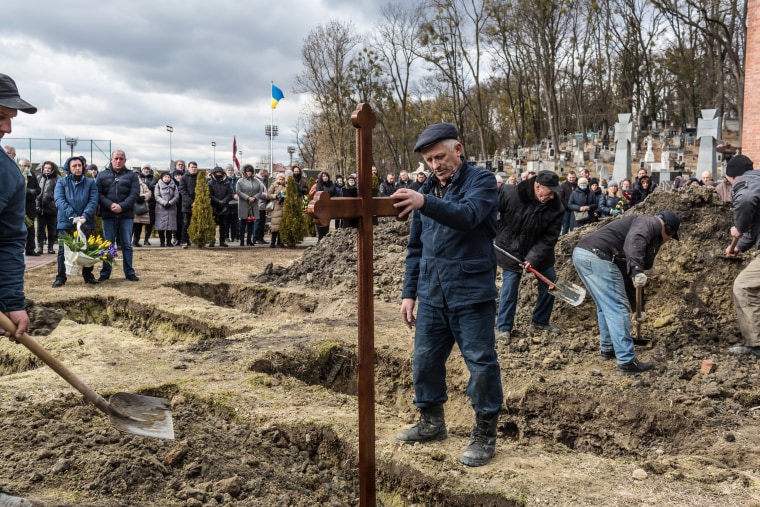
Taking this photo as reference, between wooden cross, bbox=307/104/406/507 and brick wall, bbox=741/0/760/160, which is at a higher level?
brick wall, bbox=741/0/760/160

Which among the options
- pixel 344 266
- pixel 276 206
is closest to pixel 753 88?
pixel 344 266

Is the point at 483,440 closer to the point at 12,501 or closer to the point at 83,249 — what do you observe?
the point at 12,501

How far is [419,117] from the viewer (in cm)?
4569

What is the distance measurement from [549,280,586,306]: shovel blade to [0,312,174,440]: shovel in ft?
14.4

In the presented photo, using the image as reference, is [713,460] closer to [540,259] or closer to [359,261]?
[359,261]

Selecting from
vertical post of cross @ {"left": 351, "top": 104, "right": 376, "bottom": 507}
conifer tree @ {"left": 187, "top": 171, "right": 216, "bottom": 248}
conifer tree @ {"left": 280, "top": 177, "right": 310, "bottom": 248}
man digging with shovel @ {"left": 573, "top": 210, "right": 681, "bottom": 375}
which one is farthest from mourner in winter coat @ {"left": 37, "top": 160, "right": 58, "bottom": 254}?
vertical post of cross @ {"left": 351, "top": 104, "right": 376, "bottom": 507}

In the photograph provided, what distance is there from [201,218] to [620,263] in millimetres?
11295

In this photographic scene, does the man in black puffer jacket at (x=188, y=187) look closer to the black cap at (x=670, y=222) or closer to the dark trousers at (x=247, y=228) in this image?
the dark trousers at (x=247, y=228)

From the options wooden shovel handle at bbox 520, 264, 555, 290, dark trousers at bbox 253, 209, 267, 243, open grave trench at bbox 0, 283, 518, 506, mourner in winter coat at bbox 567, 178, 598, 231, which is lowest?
open grave trench at bbox 0, 283, 518, 506

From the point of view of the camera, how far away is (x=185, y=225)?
15656mm

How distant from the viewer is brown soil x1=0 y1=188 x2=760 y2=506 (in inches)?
142

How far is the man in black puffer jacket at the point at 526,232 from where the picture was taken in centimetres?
695

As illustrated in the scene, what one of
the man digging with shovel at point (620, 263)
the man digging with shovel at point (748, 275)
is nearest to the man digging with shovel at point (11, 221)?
the man digging with shovel at point (620, 263)

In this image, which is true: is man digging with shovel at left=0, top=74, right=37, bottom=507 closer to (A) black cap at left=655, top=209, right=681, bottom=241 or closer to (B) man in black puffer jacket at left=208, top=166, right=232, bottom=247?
(A) black cap at left=655, top=209, right=681, bottom=241
